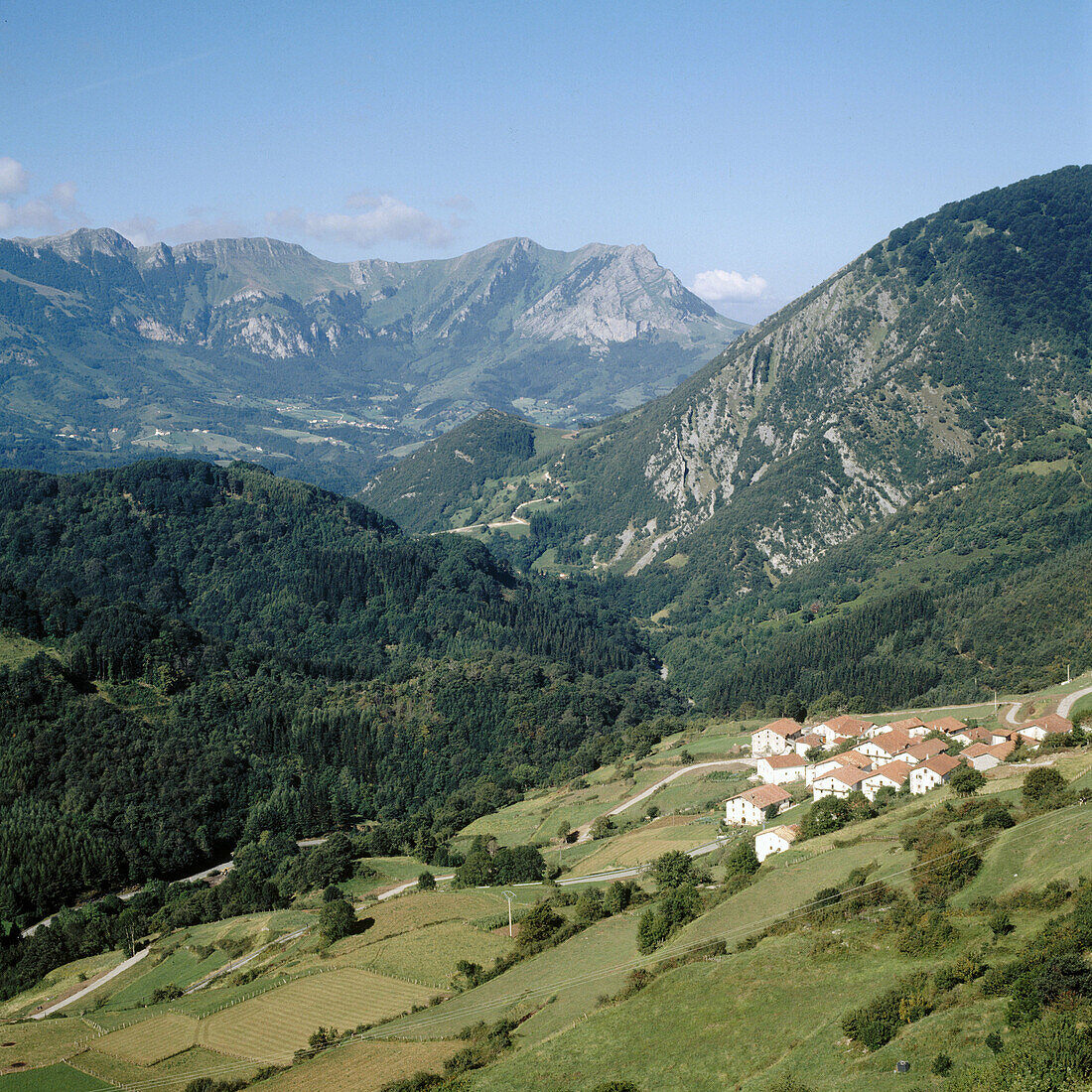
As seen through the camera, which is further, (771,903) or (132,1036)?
(132,1036)

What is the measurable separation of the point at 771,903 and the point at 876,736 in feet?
150

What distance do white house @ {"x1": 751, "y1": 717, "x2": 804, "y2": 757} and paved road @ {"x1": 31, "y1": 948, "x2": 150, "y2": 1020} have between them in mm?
71038

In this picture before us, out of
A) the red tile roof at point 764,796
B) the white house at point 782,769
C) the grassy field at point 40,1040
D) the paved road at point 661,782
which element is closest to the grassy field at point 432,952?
the grassy field at point 40,1040

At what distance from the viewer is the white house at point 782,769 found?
106m

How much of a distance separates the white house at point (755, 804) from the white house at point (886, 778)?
304 inches

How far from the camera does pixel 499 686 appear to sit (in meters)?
178

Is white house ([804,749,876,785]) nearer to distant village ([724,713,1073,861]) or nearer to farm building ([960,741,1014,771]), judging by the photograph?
distant village ([724,713,1073,861])

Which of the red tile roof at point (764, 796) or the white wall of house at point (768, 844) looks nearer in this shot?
the white wall of house at point (768, 844)

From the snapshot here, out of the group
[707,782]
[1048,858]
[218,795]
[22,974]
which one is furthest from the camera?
[218,795]

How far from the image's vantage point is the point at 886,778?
90.3 m

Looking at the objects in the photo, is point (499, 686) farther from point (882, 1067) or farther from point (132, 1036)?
point (882, 1067)

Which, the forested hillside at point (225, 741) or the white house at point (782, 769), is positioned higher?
the forested hillside at point (225, 741)

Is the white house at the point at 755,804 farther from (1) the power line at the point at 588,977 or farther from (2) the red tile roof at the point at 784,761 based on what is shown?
(1) the power line at the point at 588,977

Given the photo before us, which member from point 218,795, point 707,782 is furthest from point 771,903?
point 218,795
